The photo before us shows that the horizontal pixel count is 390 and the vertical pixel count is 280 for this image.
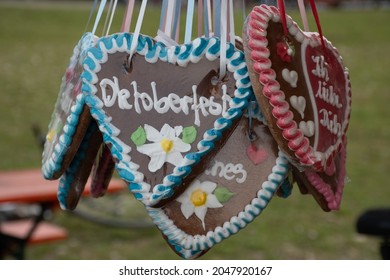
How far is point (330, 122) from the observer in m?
1.32

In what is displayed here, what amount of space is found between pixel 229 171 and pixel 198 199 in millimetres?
71

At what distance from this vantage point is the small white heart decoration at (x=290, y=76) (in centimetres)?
122

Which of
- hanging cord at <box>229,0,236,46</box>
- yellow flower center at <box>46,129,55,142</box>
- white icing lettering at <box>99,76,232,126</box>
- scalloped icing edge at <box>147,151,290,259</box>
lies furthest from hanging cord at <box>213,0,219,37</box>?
yellow flower center at <box>46,129,55,142</box>

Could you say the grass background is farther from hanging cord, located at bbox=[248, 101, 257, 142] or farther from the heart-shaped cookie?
hanging cord, located at bbox=[248, 101, 257, 142]

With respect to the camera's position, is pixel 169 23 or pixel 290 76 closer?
pixel 290 76

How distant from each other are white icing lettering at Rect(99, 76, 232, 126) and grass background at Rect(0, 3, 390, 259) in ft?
1.42

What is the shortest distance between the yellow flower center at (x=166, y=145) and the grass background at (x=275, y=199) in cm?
47

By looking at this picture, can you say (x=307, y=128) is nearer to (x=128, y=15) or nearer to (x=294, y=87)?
(x=294, y=87)

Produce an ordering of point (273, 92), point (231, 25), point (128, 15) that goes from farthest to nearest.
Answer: point (128, 15)
point (231, 25)
point (273, 92)

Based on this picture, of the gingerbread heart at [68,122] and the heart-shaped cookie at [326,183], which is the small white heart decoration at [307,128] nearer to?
the heart-shaped cookie at [326,183]

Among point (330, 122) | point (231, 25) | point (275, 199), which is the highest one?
point (231, 25)

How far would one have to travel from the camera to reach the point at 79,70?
1.35 metres

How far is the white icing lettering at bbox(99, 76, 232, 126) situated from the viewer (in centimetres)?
124

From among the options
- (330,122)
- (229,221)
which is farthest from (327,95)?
(229,221)
